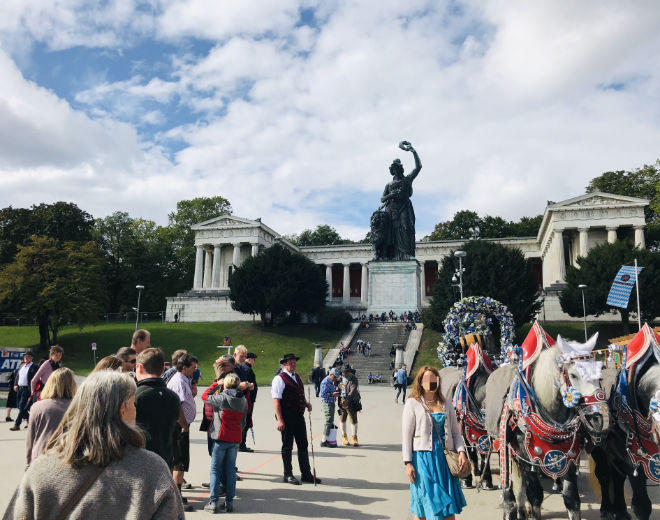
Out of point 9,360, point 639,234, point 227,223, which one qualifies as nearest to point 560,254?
point 639,234

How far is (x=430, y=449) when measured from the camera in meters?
5.21

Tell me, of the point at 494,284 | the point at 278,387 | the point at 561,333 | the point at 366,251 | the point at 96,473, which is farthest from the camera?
the point at 366,251

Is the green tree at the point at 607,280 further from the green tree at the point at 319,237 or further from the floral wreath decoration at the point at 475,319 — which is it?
the green tree at the point at 319,237

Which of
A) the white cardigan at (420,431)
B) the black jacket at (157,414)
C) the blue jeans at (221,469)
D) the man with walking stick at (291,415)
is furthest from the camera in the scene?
the man with walking stick at (291,415)

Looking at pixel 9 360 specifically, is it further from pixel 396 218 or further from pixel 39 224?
pixel 39 224

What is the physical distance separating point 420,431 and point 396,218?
29296 mm

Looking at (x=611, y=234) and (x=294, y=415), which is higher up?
(x=611, y=234)

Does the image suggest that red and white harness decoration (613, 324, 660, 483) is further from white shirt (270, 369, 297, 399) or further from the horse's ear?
white shirt (270, 369, 297, 399)

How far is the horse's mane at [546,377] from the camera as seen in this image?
6168mm

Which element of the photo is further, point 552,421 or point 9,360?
point 9,360

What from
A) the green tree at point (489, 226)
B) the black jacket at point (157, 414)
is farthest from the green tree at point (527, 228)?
the black jacket at point (157, 414)

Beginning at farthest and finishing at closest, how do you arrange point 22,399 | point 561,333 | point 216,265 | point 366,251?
point 366,251
point 216,265
point 561,333
point 22,399

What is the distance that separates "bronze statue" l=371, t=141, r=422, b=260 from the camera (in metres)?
33.7

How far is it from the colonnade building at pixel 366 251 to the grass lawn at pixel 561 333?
6.71 metres
